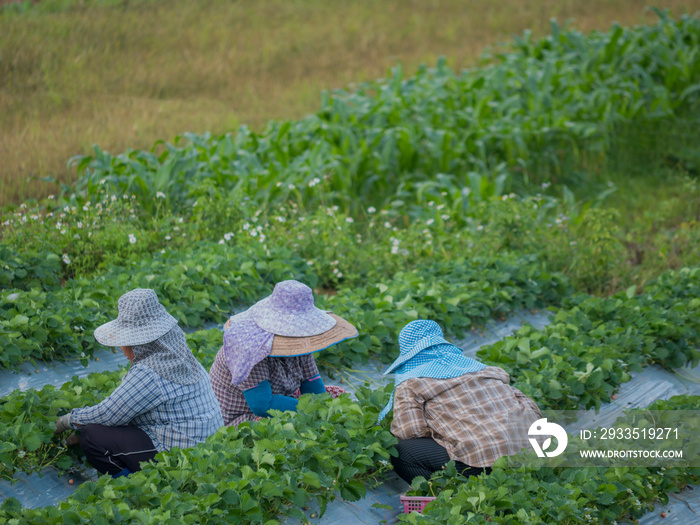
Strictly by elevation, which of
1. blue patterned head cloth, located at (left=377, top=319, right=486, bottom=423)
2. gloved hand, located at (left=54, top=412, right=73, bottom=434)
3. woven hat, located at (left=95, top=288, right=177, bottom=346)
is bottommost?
gloved hand, located at (left=54, top=412, right=73, bottom=434)

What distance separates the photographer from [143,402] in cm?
285

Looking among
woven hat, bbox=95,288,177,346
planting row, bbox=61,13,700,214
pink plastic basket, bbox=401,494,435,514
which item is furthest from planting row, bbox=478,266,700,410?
planting row, bbox=61,13,700,214

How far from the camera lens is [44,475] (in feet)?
9.64

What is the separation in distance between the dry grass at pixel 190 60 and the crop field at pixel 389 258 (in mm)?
445

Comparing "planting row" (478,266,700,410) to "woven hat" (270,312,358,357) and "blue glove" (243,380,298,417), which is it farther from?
"blue glove" (243,380,298,417)

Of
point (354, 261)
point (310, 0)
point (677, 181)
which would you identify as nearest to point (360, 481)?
point (354, 261)

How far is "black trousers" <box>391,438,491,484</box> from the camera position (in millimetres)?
3039

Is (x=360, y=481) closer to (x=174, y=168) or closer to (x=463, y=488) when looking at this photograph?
(x=463, y=488)

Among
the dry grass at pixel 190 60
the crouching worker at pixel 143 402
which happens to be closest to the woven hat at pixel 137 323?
the crouching worker at pixel 143 402

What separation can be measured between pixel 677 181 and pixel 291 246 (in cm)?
597

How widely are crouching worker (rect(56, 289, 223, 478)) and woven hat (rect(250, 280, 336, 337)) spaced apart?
41cm

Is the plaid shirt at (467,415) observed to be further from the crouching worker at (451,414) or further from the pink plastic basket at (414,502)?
the pink plastic basket at (414,502)

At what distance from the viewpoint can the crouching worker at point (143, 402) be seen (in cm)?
285

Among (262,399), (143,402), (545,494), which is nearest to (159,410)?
(143,402)
